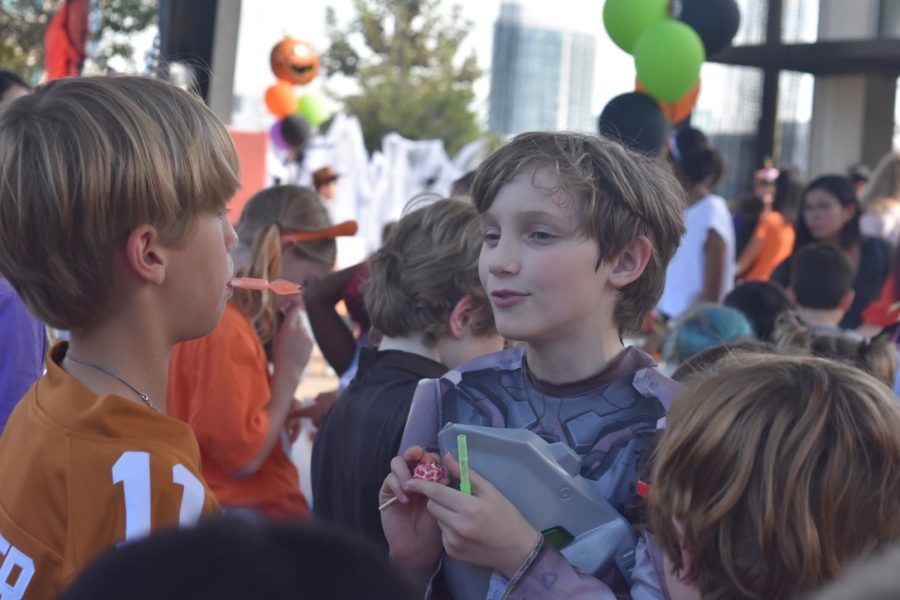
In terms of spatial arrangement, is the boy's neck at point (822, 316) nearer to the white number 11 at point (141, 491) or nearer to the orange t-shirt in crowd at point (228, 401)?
the orange t-shirt in crowd at point (228, 401)

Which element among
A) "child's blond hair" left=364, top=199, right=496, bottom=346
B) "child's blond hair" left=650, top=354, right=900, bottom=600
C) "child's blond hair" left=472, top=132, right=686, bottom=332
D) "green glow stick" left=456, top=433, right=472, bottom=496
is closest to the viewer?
"child's blond hair" left=650, top=354, right=900, bottom=600

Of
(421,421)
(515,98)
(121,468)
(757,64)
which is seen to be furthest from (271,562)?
(515,98)

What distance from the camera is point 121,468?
1556 millimetres

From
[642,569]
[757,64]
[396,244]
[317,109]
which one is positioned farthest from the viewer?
[317,109]

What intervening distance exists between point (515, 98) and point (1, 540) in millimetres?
91228

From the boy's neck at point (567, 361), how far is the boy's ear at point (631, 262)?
4.7 inches

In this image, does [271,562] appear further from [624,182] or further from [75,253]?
[624,182]

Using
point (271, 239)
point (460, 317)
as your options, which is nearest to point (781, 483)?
point (460, 317)

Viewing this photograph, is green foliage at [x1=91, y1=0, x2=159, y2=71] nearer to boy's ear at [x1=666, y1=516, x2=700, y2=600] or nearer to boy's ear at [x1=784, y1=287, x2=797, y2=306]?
boy's ear at [x1=784, y1=287, x2=797, y2=306]

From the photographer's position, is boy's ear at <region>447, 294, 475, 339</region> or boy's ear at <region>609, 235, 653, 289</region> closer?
boy's ear at <region>609, 235, 653, 289</region>

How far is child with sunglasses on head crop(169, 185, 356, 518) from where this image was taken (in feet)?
10.7

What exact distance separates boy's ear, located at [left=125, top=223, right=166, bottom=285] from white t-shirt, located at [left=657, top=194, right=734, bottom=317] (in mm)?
4953

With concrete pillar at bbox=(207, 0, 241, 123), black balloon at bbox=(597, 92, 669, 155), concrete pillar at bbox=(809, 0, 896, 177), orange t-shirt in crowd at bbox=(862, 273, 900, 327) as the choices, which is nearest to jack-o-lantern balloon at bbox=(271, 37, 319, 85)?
concrete pillar at bbox=(207, 0, 241, 123)

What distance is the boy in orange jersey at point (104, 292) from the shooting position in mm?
1559
